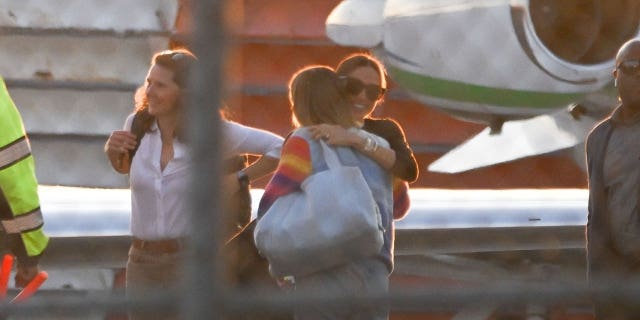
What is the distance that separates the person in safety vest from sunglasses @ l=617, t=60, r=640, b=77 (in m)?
0.92

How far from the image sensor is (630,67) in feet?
6.75

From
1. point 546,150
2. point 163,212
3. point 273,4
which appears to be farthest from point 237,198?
point 273,4

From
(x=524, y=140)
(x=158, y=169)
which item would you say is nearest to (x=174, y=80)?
(x=158, y=169)

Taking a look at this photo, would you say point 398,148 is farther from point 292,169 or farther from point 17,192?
point 17,192

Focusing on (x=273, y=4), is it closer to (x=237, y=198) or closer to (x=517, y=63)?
Answer: (x=517, y=63)

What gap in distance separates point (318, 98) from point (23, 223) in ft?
1.62

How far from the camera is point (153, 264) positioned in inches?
80.5

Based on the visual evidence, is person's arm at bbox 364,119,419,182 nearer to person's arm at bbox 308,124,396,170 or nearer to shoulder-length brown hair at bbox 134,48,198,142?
person's arm at bbox 308,124,396,170

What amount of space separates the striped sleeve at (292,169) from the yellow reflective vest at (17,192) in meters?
0.38

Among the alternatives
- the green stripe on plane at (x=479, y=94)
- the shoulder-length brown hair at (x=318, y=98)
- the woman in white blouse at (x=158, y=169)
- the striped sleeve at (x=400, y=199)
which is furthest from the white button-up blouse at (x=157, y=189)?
the green stripe on plane at (x=479, y=94)

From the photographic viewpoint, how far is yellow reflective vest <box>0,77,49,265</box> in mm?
1963

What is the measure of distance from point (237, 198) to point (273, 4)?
443cm

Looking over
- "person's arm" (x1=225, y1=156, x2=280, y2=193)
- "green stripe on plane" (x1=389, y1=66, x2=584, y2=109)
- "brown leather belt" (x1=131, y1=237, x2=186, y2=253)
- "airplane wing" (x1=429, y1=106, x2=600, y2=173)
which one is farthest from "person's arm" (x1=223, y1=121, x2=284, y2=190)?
"airplane wing" (x1=429, y1=106, x2=600, y2=173)

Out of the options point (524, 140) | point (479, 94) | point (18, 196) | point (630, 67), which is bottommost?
point (524, 140)
